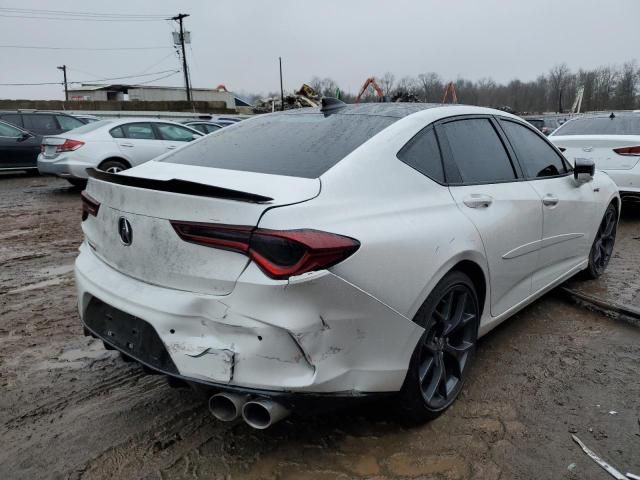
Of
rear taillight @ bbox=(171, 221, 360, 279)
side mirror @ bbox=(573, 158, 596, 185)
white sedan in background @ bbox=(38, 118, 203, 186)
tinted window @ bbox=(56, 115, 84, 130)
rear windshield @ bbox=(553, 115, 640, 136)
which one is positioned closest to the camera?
rear taillight @ bbox=(171, 221, 360, 279)

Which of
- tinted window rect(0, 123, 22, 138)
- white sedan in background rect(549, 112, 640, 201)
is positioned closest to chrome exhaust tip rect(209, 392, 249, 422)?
white sedan in background rect(549, 112, 640, 201)

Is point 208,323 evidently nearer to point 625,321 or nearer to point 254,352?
point 254,352

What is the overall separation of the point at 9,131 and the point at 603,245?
12167mm

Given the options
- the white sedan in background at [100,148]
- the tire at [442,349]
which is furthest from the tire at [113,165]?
the tire at [442,349]

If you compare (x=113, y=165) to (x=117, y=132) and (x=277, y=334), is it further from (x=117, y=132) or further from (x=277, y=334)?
(x=277, y=334)

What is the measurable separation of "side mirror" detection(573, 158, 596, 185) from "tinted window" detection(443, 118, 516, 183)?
3.04 ft

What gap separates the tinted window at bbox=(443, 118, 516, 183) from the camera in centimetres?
293

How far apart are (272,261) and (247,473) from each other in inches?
38.7

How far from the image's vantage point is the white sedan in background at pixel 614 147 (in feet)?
22.6

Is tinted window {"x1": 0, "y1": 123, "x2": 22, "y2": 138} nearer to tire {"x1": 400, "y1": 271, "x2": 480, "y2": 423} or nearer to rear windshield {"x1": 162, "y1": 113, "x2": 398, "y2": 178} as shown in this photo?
rear windshield {"x1": 162, "y1": 113, "x2": 398, "y2": 178}

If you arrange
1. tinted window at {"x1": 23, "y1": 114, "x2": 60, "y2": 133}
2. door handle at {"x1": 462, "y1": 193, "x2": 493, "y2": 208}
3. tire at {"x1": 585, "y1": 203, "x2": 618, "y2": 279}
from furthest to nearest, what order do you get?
tinted window at {"x1": 23, "y1": 114, "x2": 60, "y2": 133}
tire at {"x1": 585, "y1": 203, "x2": 618, "y2": 279}
door handle at {"x1": 462, "y1": 193, "x2": 493, "y2": 208}

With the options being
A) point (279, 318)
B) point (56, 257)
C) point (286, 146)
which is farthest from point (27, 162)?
point (279, 318)

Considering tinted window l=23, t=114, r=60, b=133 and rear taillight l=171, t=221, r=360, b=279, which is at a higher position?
tinted window l=23, t=114, r=60, b=133

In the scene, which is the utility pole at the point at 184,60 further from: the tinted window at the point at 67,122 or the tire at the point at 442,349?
the tire at the point at 442,349
